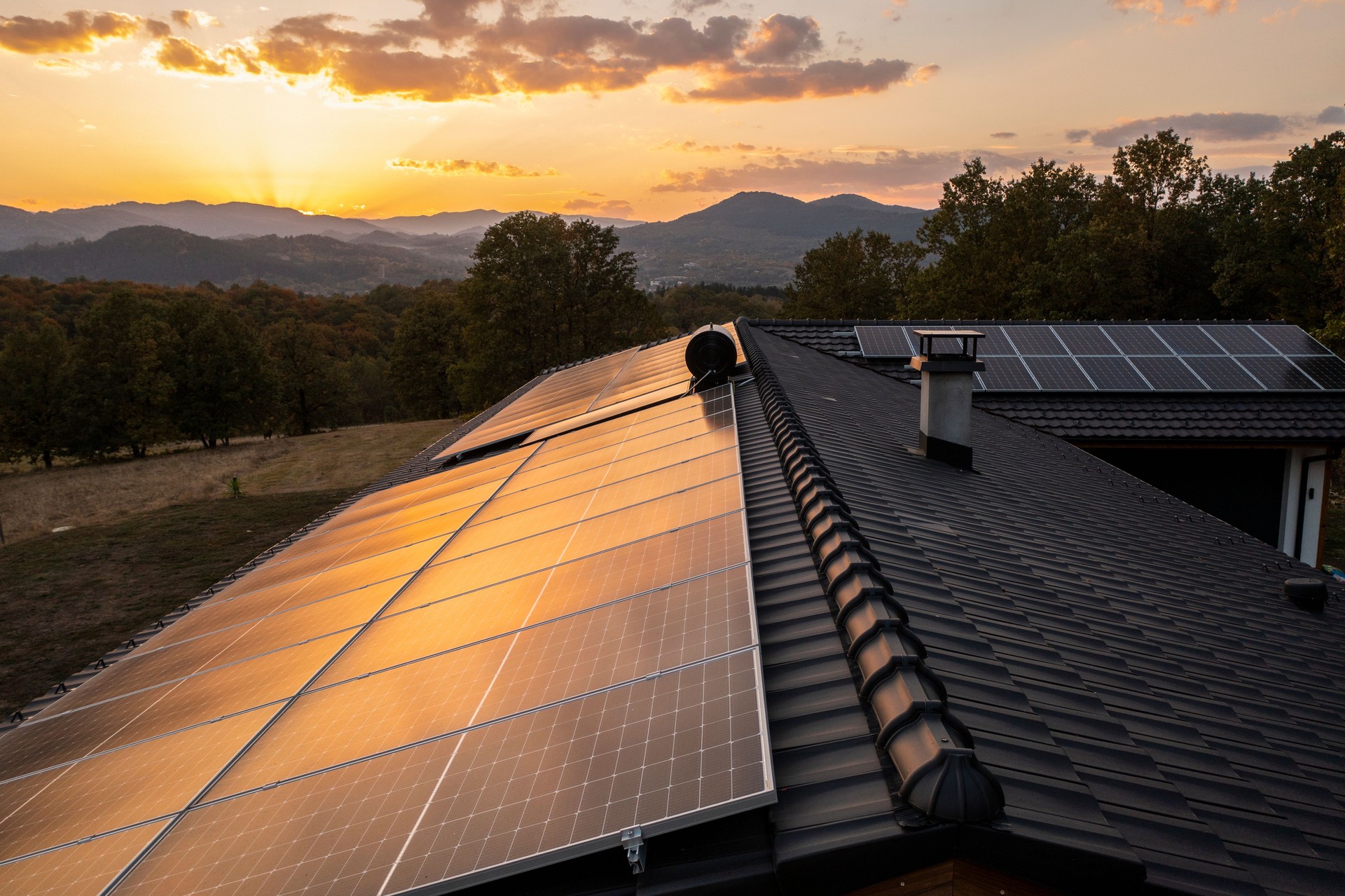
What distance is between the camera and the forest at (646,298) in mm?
39688

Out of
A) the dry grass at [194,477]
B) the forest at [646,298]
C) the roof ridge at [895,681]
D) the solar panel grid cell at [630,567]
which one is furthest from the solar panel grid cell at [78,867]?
the forest at [646,298]

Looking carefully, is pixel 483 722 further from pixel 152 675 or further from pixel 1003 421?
pixel 1003 421

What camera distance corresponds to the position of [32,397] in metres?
49.2

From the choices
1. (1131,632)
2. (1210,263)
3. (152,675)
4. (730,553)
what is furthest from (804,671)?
(1210,263)

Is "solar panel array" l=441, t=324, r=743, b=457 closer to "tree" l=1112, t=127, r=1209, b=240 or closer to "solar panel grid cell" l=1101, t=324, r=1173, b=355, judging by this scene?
"solar panel grid cell" l=1101, t=324, r=1173, b=355

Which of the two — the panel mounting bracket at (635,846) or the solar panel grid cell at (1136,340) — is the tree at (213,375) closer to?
the solar panel grid cell at (1136,340)

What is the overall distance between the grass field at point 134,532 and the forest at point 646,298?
4897 mm

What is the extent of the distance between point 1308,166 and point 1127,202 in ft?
27.0

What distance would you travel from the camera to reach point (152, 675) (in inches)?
278

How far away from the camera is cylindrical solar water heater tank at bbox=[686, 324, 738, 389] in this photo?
1210 centimetres

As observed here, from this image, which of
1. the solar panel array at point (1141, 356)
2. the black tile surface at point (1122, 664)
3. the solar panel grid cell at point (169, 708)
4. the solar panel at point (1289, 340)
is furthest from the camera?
the solar panel at point (1289, 340)

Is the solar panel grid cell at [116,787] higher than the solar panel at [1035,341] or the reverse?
the reverse

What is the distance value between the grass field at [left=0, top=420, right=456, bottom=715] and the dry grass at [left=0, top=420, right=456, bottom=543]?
0.13 meters

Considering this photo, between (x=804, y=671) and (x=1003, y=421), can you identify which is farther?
(x=1003, y=421)
